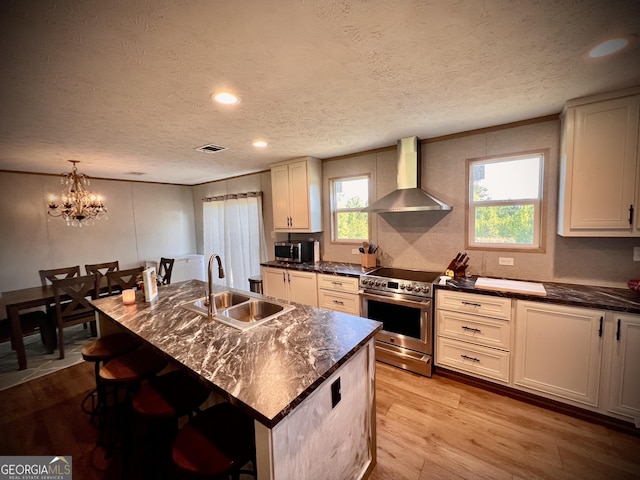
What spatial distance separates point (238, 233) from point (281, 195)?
153 cm

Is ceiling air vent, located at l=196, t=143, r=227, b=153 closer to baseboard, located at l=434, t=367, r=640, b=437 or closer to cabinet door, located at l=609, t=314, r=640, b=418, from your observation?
baseboard, located at l=434, t=367, r=640, b=437

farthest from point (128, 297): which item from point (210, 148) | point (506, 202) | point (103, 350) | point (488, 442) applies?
point (506, 202)

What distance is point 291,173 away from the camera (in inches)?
151

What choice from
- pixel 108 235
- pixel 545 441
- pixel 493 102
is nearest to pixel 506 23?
pixel 493 102

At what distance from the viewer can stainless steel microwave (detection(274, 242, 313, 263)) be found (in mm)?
3805

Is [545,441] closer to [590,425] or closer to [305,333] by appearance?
[590,425]

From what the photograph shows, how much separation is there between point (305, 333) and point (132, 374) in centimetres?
113

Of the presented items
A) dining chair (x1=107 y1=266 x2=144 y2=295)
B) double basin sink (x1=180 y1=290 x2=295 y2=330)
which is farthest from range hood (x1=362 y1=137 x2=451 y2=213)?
dining chair (x1=107 y1=266 x2=144 y2=295)

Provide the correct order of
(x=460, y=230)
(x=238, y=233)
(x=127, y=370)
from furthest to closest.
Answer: (x=238, y=233)
(x=460, y=230)
(x=127, y=370)

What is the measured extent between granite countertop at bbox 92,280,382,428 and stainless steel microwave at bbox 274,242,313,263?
74.6 inches

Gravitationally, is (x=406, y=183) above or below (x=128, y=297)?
above

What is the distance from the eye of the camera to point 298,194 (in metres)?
3.79

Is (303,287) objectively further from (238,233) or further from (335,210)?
(238,233)

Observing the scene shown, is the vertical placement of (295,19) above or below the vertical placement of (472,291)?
above
